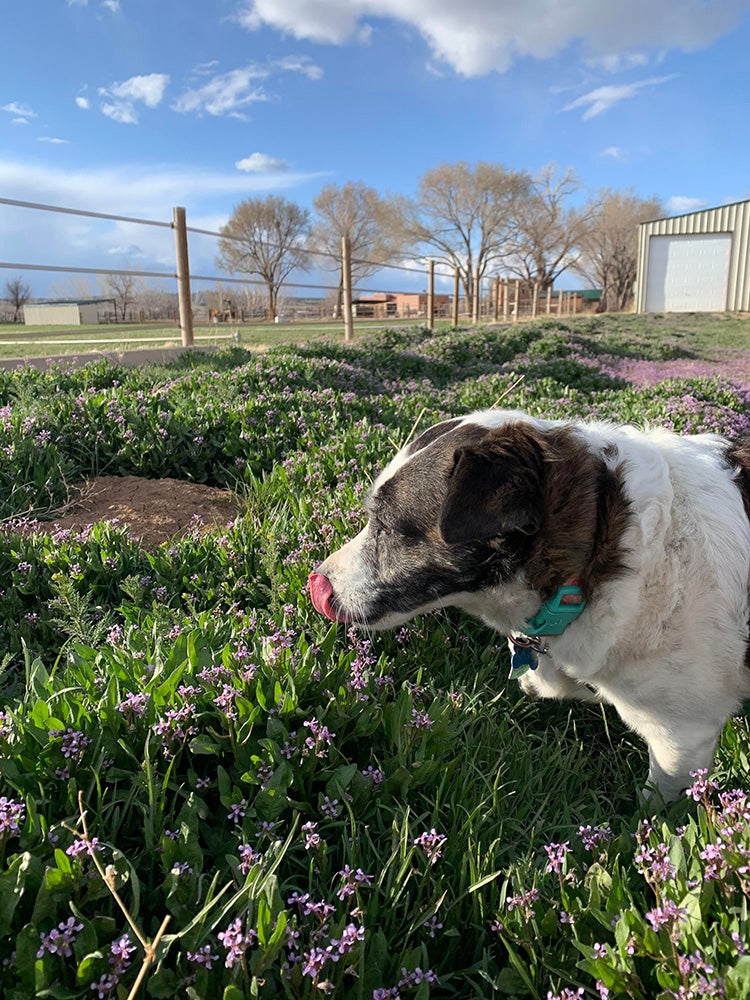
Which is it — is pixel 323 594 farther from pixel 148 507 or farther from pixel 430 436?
pixel 148 507

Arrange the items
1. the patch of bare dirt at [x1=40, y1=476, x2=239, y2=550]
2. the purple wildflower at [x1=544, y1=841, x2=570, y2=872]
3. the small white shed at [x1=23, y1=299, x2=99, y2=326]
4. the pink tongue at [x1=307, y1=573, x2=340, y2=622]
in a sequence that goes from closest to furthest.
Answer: the purple wildflower at [x1=544, y1=841, x2=570, y2=872], the pink tongue at [x1=307, y1=573, x2=340, y2=622], the patch of bare dirt at [x1=40, y1=476, x2=239, y2=550], the small white shed at [x1=23, y1=299, x2=99, y2=326]

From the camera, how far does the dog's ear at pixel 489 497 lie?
7.07 ft

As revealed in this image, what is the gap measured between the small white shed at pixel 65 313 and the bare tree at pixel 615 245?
48603 millimetres

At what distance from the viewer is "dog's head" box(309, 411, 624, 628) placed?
2184 mm

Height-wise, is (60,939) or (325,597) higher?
(325,597)

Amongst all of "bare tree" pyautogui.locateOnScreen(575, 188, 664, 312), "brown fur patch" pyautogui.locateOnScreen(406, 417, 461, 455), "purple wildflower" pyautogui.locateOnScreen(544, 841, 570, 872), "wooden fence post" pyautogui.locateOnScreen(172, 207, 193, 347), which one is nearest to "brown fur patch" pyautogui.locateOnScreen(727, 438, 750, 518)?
"brown fur patch" pyautogui.locateOnScreen(406, 417, 461, 455)

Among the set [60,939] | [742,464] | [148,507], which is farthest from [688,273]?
[60,939]

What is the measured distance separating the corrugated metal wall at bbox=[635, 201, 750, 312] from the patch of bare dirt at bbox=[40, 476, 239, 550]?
164 feet

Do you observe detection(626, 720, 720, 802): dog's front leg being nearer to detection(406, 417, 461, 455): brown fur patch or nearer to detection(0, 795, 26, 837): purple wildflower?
detection(406, 417, 461, 455): brown fur patch

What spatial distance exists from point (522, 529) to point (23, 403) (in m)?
4.60

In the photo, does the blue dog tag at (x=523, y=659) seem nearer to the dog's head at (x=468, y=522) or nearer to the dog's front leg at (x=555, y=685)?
the dog's front leg at (x=555, y=685)

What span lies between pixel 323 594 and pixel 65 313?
38.3 meters

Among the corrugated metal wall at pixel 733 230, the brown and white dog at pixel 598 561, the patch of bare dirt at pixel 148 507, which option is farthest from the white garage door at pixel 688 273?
the brown and white dog at pixel 598 561

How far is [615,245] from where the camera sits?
67.6 meters
